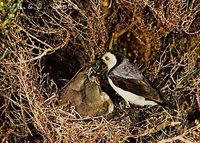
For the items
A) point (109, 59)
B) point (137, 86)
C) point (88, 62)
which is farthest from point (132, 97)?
point (88, 62)

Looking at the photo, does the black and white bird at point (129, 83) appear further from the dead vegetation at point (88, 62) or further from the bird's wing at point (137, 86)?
the dead vegetation at point (88, 62)

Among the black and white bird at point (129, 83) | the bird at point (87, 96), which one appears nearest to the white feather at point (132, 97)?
the black and white bird at point (129, 83)

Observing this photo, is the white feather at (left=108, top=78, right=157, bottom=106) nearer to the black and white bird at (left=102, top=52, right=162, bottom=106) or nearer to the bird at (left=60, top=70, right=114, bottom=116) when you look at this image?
the black and white bird at (left=102, top=52, right=162, bottom=106)

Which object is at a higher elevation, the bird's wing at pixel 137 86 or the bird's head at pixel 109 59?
the bird's head at pixel 109 59

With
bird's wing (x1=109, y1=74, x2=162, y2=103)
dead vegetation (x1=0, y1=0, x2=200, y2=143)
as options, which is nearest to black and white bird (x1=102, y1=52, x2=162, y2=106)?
bird's wing (x1=109, y1=74, x2=162, y2=103)

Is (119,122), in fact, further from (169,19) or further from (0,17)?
(0,17)

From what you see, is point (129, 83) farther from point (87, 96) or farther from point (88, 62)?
point (88, 62)

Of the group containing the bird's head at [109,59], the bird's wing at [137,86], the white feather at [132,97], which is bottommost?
the white feather at [132,97]
